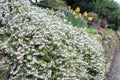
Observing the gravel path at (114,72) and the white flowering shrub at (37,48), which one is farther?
the gravel path at (114,72)

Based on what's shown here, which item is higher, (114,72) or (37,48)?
(37,48)

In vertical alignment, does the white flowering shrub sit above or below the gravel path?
above

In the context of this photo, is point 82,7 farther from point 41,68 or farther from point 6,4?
point 41,68

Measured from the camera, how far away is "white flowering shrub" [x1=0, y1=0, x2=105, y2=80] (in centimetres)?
382

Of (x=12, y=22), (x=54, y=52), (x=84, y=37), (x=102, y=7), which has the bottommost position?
(x=102, y=7)

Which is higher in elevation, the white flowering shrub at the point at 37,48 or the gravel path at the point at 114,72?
the white flowering shrub at the point at 37,48

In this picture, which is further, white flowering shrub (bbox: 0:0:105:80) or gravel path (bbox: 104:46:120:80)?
gravel path (bbox: 104:46:120:80)

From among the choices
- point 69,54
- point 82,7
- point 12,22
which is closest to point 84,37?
point 69,54

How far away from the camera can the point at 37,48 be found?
4.08 meters

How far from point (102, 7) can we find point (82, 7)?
1295 millimetres

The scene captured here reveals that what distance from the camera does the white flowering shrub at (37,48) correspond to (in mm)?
3816

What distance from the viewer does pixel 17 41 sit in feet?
13.3

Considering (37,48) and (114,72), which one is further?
(114,72)

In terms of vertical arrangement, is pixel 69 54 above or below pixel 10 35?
below
